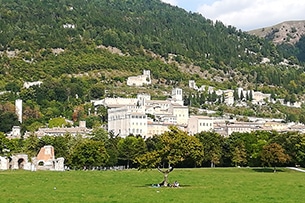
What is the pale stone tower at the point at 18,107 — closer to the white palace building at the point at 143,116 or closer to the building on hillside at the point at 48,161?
the white palace building at the point at 143,116

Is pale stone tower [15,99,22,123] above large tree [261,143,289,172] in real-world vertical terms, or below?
above

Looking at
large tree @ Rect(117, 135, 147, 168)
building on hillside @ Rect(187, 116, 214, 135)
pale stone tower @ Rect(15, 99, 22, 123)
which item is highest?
pale stone tower @ Rect(15, 99, 22, 123)

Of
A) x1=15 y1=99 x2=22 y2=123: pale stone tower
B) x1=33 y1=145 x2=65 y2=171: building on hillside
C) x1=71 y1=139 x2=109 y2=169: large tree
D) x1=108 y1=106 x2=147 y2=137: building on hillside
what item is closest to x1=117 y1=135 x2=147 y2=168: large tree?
x1=71 y1=139 x2=109 y2=169: large tree

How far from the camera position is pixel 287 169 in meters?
88.7

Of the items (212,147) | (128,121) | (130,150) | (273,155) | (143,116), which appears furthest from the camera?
(143,116)

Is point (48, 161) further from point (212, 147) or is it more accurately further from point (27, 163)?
point (212, 147)

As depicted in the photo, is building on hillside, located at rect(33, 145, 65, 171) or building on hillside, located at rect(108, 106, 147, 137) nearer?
building on hillside, located at rect(33, 145, 65, 171)

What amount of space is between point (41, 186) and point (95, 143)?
4438 centimetres

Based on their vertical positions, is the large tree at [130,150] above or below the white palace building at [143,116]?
below

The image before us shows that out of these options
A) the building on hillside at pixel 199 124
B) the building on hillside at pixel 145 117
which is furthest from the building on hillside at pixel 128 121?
the building on hillside at pixel 199 124

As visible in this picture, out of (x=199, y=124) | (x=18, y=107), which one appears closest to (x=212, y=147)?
(x=199, y=124)

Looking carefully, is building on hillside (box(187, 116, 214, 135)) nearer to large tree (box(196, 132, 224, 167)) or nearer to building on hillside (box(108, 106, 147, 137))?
building on hillside (box(108, 106, 147, 137))

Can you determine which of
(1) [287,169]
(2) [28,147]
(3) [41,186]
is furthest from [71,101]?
(3) [41,186]

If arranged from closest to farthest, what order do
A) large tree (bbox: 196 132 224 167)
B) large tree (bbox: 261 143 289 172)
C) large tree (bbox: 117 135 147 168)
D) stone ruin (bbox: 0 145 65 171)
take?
large tree (bbox: 261 143 289 172)
stone ruin (bbox: 0 145 65 171)
large tree (bbox: 196 132 224 167)
large tree (bbox: 117 135 147 168)
